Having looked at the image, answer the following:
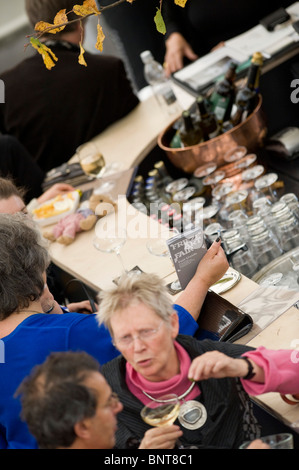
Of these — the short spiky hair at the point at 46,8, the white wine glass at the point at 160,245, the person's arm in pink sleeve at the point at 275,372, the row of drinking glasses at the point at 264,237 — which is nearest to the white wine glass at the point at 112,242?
the white wine glass at the point at 160,245

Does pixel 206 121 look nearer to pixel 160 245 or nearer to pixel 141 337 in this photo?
pixel 160 245

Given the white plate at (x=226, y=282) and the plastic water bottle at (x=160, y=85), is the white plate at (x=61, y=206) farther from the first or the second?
the white plate at (x=226, y=282)

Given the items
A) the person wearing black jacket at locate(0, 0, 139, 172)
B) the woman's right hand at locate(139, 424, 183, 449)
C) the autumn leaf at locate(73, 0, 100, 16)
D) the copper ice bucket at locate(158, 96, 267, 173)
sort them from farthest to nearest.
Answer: the person wearing black jacket at locate(0, 0, 139, 172)
the copper ice bucket at locate(158, 96, 267, 173)
the autumn leaf at locate(73, 0, 100, 16)
the woman's right hand at locate(139, 424, 183, 449)

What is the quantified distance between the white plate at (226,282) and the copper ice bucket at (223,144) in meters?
0.97

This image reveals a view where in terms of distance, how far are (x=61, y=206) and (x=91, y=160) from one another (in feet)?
1.03

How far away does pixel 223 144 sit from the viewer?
2988 mm

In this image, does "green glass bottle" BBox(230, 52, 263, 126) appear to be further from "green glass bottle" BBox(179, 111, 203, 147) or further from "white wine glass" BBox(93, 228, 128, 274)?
"white wine glass" BBox(93, 228, 128, 274)

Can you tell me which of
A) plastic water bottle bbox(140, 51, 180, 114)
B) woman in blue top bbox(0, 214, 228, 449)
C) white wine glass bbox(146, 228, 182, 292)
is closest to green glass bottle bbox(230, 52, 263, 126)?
plastic water bottle bbox(140, 51, 180, 114)

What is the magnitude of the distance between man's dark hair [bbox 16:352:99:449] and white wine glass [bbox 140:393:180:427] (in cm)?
28

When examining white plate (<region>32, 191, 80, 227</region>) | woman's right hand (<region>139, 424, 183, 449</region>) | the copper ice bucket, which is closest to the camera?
woman's right hand (<region>139, 424, 183, 449</region>)

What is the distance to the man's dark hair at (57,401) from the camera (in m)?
1.08

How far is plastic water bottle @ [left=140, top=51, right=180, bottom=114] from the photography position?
150 inches

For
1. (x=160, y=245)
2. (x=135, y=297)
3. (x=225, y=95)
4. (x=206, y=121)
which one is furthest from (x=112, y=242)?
(x=135, y=297)
